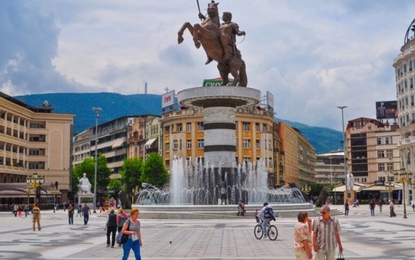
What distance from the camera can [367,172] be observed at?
13788cm

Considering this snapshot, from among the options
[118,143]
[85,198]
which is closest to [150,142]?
[118,143]

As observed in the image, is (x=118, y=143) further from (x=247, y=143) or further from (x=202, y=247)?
(x=202, y=247)

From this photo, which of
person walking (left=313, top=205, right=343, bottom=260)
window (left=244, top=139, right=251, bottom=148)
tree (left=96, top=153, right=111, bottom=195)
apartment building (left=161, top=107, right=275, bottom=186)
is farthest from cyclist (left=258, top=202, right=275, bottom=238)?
tree (left=96, top=153, right=111, bottom=195)

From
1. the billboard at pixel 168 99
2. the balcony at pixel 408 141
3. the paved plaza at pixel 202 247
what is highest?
the billboard at pixel 168 99

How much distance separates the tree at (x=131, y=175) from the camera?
336ft

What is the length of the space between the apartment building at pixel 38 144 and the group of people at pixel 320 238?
81.6m

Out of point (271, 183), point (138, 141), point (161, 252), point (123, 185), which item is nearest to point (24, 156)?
point (123, 185)

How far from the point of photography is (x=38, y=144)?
9844cm

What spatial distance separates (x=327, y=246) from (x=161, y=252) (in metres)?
9.05

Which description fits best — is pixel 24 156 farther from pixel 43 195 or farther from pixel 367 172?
pixel 367 172

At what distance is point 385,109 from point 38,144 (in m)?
93.5

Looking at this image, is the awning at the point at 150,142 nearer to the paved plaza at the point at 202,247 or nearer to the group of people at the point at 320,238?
the paved plaza at the point at 202,247

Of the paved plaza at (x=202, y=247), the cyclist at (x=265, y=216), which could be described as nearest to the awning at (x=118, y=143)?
the paved plaza at (x=202, y=247)

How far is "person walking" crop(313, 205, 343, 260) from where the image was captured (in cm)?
1151
